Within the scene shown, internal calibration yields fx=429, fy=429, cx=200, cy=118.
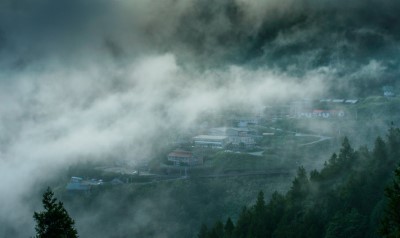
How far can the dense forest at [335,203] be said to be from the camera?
43.9 ft

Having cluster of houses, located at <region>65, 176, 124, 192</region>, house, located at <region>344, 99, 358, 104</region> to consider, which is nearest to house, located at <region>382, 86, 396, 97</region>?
house, located at <region>344, 99, 358, 104</region>

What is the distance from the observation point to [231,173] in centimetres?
3186

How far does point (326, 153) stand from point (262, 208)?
17.4 metres

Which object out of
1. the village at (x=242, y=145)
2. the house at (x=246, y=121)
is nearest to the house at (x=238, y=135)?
the village at (x=242, y=145)

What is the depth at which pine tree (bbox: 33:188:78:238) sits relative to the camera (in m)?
8.00

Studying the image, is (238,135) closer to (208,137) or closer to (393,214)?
(208,137)

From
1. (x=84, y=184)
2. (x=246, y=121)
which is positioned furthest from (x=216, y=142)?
(x=84, y=184)

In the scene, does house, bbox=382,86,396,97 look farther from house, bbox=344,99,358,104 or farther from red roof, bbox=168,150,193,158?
red roof, bbox=168,150,193,158

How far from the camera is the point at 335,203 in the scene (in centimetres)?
1539

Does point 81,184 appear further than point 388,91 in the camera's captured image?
No

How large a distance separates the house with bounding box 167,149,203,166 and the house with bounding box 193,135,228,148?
357cm

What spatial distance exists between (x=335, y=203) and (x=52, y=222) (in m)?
10.6

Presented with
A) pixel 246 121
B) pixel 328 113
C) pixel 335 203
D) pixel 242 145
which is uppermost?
pixel 328 113

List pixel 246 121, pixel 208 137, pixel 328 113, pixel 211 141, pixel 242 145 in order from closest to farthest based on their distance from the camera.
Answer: pixel 242 145, pixel 211 141, pixel 208 137, pixel 328 113, pixel 246 121
